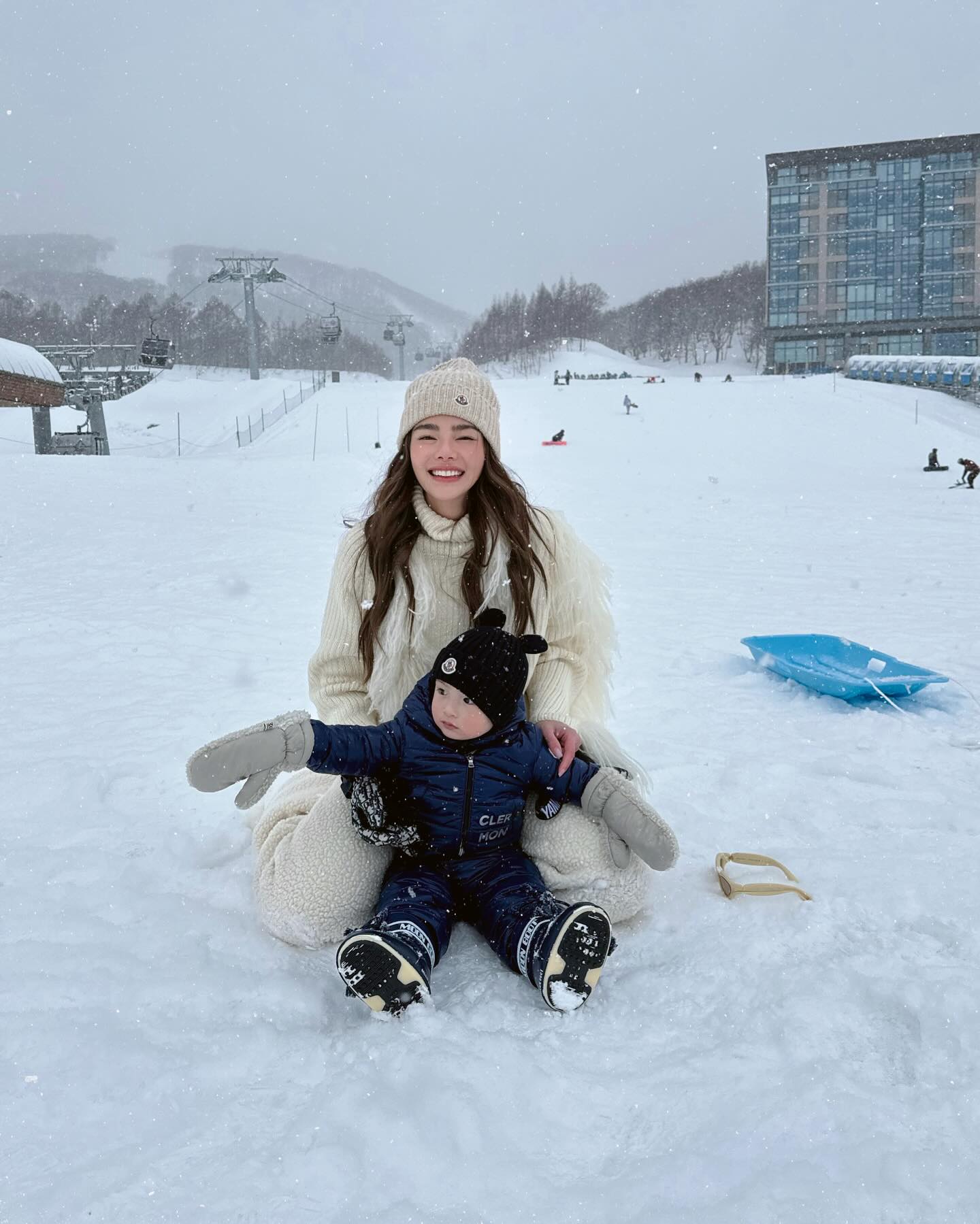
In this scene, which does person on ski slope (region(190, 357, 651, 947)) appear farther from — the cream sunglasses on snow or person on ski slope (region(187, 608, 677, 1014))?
the cream sunglasses on snow

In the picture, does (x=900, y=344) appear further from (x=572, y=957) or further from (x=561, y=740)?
(x=572, y=957)

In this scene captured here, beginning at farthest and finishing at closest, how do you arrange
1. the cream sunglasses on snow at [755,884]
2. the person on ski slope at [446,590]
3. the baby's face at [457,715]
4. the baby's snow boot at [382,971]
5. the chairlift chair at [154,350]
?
the chairlift chair at [154,350] → the person on ski slope at [446,590] → the cream sunglasses on snow at [755,884] → the baby's face at [457,715] → the baby's snow boot at [382,971]

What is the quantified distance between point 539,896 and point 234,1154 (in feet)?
3.15

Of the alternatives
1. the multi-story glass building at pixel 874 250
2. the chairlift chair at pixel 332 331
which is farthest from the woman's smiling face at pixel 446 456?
the multi-story glass building at pixel 874 250

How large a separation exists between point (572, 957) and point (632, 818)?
1.49ft

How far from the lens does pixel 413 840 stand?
232 centimetres

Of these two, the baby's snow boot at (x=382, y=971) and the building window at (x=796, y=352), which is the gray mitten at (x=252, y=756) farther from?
the building window at (x=796, y=352)

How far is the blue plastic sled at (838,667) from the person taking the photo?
4.11m

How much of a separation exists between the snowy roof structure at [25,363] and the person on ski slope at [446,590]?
23.4 metres

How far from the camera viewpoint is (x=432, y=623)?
2.67 metres

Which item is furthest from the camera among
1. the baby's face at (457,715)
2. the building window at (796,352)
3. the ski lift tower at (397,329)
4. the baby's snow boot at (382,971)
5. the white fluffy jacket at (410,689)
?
the building window at (796,352)

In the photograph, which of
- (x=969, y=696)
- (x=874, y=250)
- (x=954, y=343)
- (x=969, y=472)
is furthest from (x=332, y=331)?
(x=954, y=343)

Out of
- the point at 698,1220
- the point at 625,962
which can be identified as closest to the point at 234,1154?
the point at 698,1220

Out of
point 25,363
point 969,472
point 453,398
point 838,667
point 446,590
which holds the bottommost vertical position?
point 838,667
